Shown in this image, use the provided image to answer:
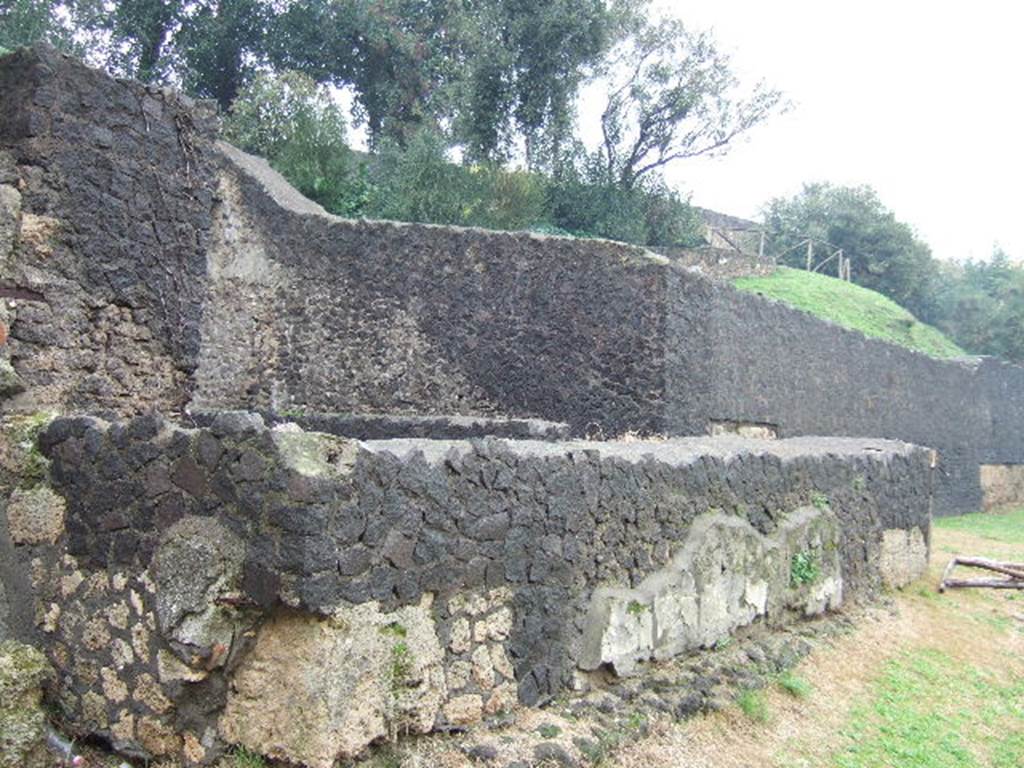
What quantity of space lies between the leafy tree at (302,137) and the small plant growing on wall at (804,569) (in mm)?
12553

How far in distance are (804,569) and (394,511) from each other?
4252 millimetres

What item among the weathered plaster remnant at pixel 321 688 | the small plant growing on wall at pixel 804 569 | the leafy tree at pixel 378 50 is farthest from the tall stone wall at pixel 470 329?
the leafy tree at pixel 378 50

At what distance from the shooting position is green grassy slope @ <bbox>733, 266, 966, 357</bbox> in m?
25.0

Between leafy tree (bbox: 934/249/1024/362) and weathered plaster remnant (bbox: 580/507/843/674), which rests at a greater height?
leafy tree (bbox: 934/249/1024/362)

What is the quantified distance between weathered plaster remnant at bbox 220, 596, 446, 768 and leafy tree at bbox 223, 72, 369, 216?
48.4 feet

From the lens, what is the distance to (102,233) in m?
5.67

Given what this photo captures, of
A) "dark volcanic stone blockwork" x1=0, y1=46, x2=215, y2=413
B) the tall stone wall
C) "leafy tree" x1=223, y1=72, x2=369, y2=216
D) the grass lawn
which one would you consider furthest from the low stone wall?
"leafy tree" x1=223, y1=72, x2=369, y2=216

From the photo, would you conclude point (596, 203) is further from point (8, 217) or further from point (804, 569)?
point (8, 217)

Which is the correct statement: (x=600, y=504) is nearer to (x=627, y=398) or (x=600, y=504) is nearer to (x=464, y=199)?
(x=627, y=398)

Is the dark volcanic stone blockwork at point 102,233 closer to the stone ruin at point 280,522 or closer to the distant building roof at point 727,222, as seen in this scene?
the stone ruin at point 280,522

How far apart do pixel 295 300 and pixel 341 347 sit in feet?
2.87

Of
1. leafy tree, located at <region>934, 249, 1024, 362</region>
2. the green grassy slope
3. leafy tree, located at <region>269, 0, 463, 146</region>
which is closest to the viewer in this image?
leafy tree, located at <region>269, 0, 463, 146</region>

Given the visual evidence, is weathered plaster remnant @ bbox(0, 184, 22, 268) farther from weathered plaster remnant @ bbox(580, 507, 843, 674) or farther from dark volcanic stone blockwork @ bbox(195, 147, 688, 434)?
dark volcanic stone blockwork @ bbox(195, 147, 688, 434)

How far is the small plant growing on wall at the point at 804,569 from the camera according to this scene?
720 cm
